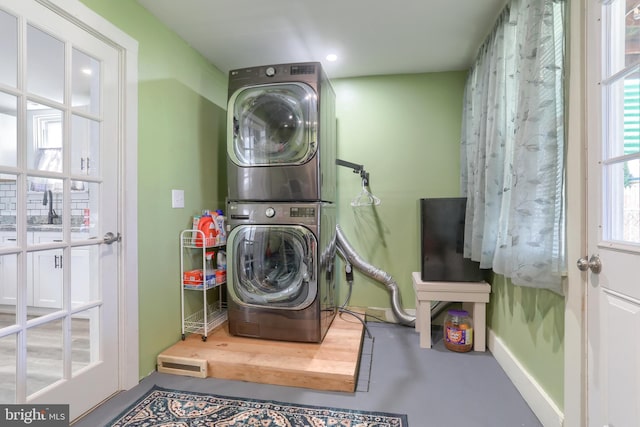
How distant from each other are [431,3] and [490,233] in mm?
1425

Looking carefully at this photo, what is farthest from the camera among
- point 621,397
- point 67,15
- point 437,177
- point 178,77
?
point 437,177

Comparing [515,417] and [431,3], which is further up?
[431,3]

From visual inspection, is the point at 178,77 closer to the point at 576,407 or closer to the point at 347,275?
the point at 347,275

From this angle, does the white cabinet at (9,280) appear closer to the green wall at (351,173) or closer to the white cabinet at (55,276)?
the white cabinet at (55,276)

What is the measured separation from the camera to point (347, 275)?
9.34 ft

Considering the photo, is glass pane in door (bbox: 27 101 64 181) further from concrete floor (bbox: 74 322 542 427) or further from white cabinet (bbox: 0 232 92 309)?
concrete floor (bbox: 74 322 542 427)

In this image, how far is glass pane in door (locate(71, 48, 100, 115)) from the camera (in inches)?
59.6

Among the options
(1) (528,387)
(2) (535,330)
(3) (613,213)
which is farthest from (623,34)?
(1) (528,387)

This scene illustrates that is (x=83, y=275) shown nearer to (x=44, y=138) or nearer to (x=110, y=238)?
(x=110, y=238)

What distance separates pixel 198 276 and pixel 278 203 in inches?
30.7

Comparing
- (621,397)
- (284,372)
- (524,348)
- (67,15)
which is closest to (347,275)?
(284,372)

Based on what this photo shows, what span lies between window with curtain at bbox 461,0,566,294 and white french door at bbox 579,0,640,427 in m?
0.14

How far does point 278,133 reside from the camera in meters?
2.22

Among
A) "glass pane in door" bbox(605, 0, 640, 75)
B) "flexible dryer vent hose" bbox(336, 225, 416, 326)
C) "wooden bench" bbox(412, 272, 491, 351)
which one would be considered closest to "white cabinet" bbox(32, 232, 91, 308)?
"flexible dryer vent hose" bbox(336, 225, 416, 326)
